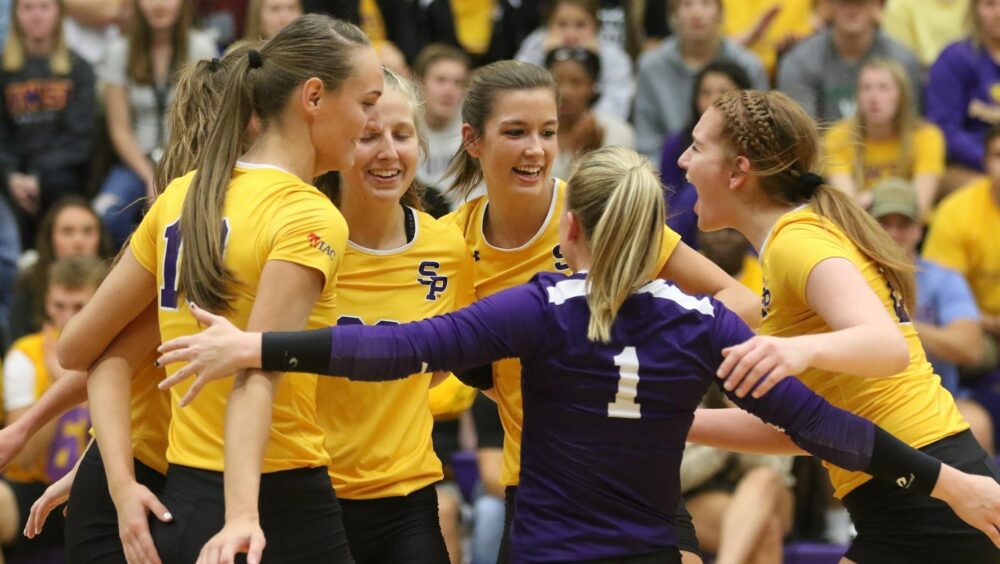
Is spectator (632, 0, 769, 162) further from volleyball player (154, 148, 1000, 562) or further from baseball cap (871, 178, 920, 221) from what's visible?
volleyball player (154, 148, 1000, 562)

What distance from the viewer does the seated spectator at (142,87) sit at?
8.18 m

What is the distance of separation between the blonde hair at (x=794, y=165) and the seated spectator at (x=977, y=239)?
387cm

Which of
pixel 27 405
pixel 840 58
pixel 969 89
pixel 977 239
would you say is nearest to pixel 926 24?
pixel 969 89

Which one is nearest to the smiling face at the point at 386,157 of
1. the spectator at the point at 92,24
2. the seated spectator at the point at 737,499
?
the seated spectator at the point at 737,499

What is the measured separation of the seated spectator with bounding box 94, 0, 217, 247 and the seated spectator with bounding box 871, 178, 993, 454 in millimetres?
4065

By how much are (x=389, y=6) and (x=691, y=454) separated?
428 centimetres

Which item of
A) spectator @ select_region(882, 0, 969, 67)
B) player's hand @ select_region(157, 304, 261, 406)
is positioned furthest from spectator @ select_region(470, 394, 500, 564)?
spectator @ select_region(882, 0, 969, 67)

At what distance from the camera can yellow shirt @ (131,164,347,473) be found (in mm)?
2973

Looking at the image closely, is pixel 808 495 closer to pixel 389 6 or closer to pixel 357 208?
pixel 357 208

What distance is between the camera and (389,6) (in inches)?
362

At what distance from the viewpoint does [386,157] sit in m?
4.04

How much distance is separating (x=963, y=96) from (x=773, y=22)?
1.45m

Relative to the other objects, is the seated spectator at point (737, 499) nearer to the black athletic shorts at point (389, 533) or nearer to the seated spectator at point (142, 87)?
the black athletic shorts at point (389, 533)

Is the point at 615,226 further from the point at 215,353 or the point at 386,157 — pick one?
the point at 386,157
